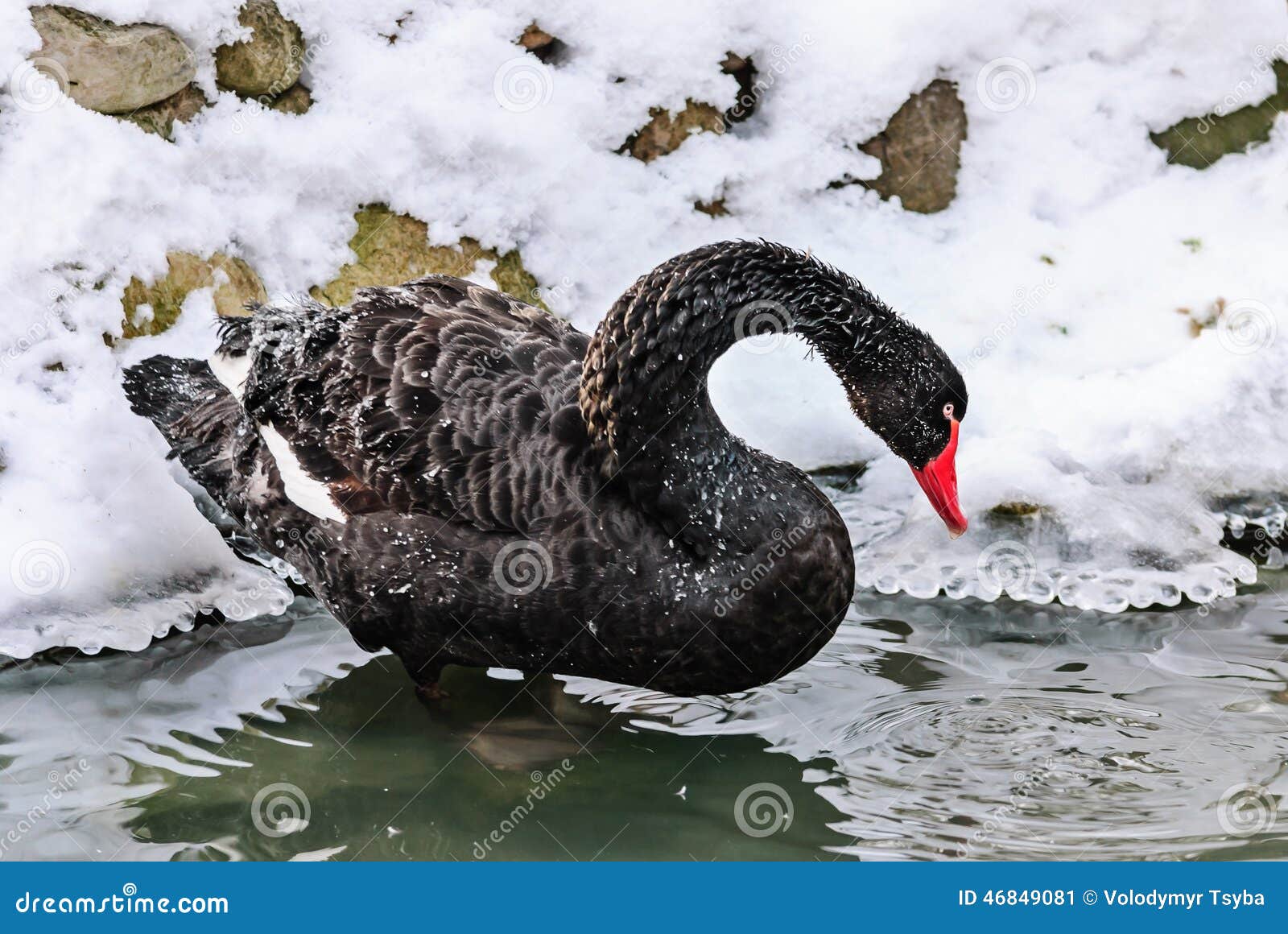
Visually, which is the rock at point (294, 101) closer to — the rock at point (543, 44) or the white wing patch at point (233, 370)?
the rock at point (543, 44)

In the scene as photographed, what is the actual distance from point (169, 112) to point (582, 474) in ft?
8.17

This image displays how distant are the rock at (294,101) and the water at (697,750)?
201cm

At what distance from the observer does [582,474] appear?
3.67 m

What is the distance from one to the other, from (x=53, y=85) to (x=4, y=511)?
153 centimetres

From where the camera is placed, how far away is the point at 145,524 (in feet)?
14.8

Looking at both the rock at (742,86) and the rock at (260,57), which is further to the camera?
the rock at (742,86)

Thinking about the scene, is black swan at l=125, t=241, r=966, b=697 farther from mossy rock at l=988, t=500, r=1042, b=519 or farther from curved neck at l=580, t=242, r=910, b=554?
mossy rock at l=988, t=500, r=1042, b=519

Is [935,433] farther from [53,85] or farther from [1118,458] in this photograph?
[53,85]

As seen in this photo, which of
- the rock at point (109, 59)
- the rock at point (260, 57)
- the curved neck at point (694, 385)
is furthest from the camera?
the rock at point (260, 57)

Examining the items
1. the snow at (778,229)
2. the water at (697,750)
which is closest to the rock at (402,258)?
the snow at (778,229)

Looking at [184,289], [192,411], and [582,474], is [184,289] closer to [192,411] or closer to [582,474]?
[192,411]

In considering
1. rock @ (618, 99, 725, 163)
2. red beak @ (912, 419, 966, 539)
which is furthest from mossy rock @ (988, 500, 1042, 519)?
rock @ (618, 99, 725, 163)

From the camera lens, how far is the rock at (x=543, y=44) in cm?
556

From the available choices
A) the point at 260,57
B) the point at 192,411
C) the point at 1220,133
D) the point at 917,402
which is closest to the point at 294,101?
the point at 260,57
